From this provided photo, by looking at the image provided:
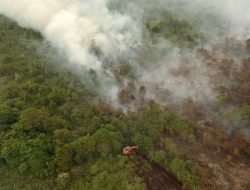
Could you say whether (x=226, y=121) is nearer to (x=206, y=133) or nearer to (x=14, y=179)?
(x=206, y=133)

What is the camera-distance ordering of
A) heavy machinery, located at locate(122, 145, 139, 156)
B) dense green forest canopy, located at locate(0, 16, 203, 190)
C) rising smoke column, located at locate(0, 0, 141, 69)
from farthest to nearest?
rising smoke column, located at locate(0, 0, 141, 69) < heavy machinery, located at locate(122, 145, 139, 156) < dense green forest canopy, located at locate(0, 16, 203, 190)

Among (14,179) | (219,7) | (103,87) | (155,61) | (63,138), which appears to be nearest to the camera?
(14,179)

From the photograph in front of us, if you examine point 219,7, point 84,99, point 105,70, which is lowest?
point 84,99

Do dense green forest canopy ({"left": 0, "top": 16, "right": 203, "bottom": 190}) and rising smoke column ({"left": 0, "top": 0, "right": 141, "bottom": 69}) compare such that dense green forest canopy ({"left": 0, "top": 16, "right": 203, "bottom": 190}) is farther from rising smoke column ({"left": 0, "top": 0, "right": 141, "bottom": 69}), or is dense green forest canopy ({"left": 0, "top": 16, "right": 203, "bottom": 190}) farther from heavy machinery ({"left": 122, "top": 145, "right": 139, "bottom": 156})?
rising smoke column ({"left": 0, "top": 0, "right": 141, "bottom": 69})

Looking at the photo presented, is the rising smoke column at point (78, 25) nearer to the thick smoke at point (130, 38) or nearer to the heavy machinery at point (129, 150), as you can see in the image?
the thick smoke at point (130, 38)

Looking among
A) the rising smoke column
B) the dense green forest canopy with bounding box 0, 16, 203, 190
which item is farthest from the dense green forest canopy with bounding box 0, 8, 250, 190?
the rising smoke column

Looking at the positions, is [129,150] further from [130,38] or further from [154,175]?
[130,38]

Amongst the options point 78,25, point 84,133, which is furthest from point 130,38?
point 84,133

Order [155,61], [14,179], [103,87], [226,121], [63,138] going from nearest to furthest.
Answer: [14,179] → [63,138] → [226,121] → [103,87] → [155,61]

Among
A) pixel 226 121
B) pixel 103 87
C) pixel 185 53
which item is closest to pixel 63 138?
pixel 103 87
